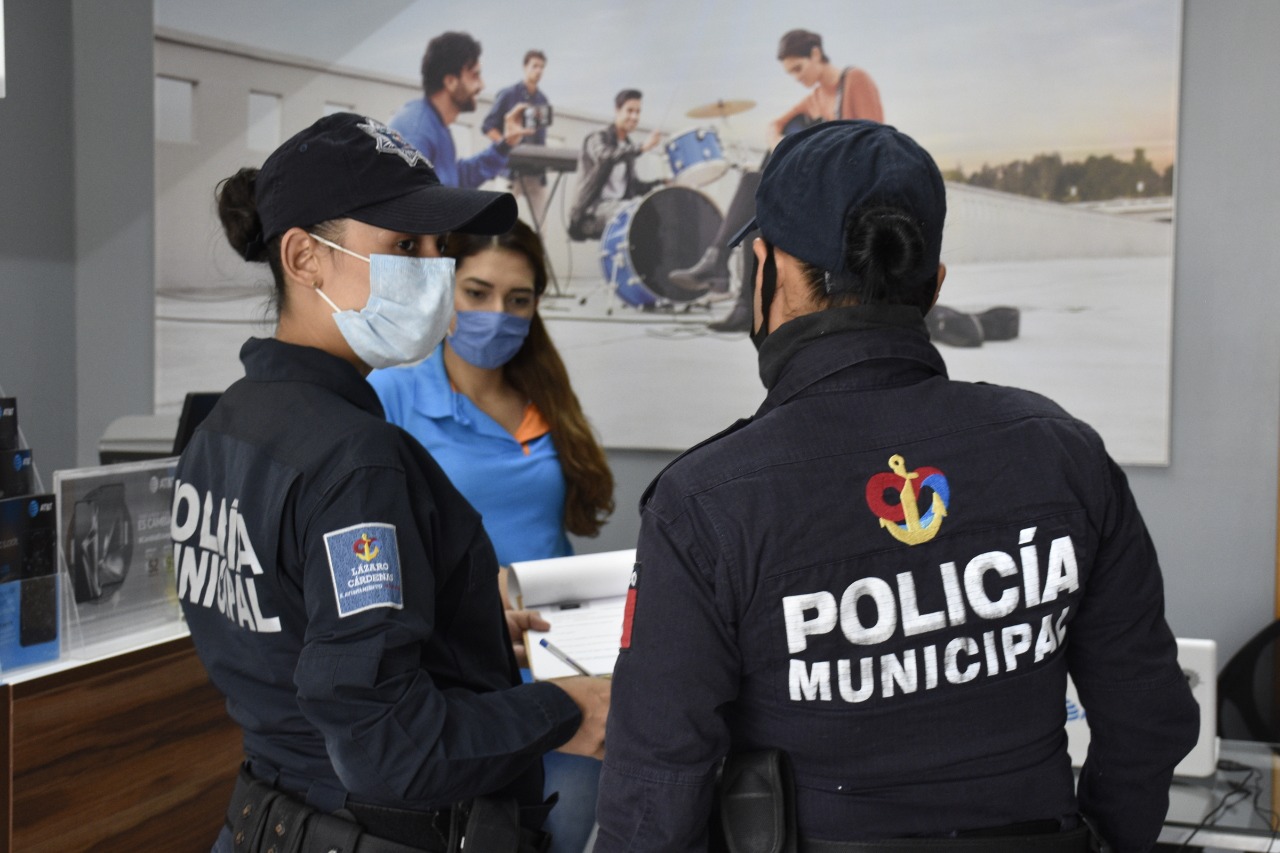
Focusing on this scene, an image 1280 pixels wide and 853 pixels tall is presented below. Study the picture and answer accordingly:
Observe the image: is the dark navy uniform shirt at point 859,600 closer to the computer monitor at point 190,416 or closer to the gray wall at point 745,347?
the computer monitor at point 190,416

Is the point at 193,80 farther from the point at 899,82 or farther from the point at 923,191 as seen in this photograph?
the point at 923,191

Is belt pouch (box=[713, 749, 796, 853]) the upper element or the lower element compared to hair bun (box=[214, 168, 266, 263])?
lower

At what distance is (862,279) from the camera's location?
104 cm

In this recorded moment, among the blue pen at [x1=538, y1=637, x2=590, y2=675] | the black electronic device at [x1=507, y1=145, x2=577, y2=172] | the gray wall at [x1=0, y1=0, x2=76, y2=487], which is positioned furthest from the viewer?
the gray wall at [x1=0, y1=0, x2=76, y2=487]

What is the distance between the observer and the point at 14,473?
6.12 ft

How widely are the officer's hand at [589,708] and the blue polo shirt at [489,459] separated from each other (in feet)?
2.62

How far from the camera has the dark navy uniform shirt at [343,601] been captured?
110 centimetres

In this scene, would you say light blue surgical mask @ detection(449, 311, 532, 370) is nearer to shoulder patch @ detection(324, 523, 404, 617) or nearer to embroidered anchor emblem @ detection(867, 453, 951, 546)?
shoulder patch @ detection(324, 523, 404, 617)

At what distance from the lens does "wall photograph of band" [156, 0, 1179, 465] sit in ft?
9.49

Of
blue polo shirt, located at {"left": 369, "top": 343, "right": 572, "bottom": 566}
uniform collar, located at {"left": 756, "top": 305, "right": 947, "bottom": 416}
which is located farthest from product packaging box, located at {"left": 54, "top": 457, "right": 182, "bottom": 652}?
uniform collar, located at {"left": 756, "top": 305, "right": 947, "bottom": 416}

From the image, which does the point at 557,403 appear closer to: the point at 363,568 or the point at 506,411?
the point at 506,411

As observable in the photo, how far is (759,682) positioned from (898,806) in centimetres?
17

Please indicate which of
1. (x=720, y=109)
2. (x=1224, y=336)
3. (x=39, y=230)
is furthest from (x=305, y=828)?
(x=39, y=230)

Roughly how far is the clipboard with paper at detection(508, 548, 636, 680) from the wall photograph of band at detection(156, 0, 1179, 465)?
125cm
